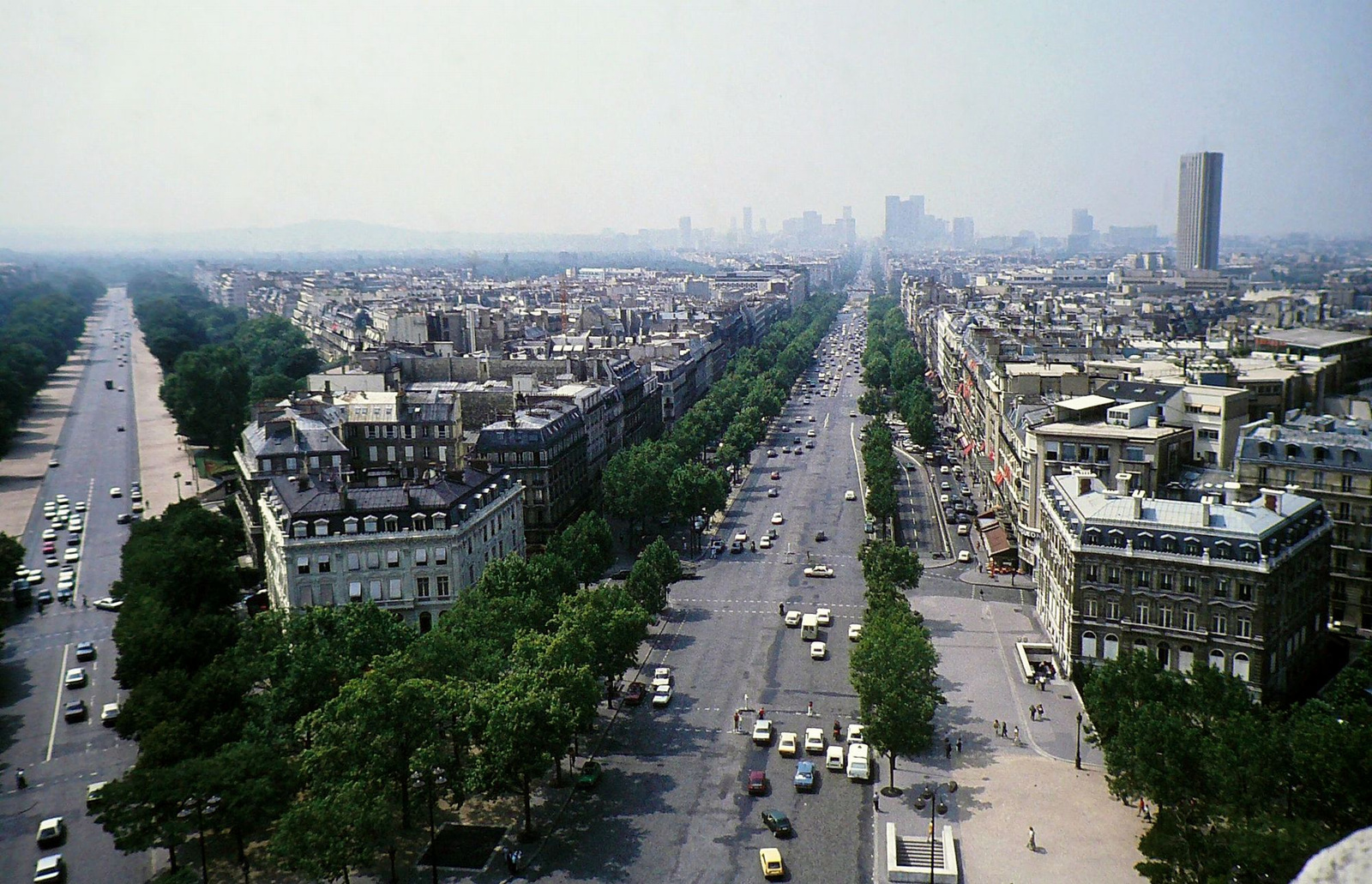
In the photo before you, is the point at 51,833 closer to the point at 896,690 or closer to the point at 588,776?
the point at 588,776

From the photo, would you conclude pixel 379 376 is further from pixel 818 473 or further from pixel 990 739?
pixel 990 739

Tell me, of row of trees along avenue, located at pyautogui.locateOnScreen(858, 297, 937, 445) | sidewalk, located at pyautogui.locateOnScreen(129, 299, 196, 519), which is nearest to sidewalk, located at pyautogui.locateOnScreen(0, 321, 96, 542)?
sidewalk, located at pyautogui.locateOnScreen(129, 299, 196, 519)

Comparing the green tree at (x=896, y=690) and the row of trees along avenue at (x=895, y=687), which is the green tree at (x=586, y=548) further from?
the green tree at (x=896, y=690)

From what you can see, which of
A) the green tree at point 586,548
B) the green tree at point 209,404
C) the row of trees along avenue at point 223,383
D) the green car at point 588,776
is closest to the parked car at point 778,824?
the green car at point 588,776

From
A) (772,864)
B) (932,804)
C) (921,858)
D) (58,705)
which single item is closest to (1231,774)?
(932,804)

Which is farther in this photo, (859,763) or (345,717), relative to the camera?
(859,763)
